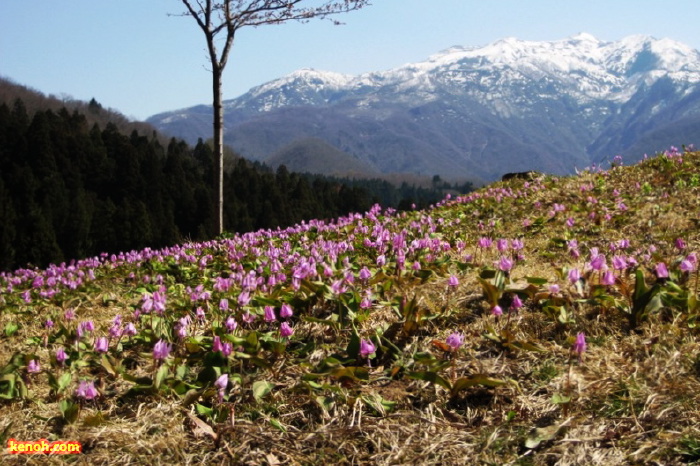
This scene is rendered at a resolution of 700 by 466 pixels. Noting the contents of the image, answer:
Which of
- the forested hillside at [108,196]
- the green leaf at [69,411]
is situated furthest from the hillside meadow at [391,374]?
the forested hillside at [108,196]

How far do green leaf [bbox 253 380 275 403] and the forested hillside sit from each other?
6158 centimetres

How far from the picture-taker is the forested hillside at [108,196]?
64.9 m

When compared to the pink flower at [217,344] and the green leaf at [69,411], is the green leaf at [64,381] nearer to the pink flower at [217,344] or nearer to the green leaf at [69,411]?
the green leaf at [69,411]

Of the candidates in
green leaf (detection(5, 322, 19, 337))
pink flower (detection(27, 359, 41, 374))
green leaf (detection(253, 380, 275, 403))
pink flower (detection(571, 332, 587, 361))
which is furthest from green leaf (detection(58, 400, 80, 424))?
pink flower (detection(571, 332, 587, 361))

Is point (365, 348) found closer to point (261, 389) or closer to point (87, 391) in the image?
point (261, 389)

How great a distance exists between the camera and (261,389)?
3611 millimetres

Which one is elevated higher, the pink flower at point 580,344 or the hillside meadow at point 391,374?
the pink flower at point 580,344

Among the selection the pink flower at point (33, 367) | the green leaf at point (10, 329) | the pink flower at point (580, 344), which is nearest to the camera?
the pink flower at point (580, 344)

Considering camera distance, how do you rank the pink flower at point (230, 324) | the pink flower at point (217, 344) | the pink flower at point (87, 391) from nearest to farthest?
the pink flower at point (87, 391)
the pink flower at point (217, 344)
the pink flower at point (230, 324)

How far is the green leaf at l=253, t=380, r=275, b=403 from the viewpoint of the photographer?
11.7 feet

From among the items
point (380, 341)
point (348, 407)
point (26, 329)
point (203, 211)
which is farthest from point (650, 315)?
point (203, 211)

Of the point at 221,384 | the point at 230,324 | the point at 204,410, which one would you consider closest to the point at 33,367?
the point at 230,324

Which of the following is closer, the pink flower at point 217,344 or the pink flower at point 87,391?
the pink flower at point 87,391

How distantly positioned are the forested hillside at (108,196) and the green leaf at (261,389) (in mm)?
61581
